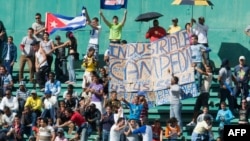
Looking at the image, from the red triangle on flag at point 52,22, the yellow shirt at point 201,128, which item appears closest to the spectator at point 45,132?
the yellow shirt at point 201,128

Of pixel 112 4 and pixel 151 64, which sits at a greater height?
pixel 112 4

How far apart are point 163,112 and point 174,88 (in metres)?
1.48

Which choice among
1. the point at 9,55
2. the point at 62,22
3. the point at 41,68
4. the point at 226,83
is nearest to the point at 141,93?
the point at 226,83

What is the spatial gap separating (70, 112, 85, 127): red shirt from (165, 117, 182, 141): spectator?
219 centimetres

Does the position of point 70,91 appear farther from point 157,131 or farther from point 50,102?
point 157,131

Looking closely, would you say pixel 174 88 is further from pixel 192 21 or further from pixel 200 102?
pixel 192 21

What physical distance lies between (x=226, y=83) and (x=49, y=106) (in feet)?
15.5

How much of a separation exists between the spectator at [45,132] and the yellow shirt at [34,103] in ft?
3.60

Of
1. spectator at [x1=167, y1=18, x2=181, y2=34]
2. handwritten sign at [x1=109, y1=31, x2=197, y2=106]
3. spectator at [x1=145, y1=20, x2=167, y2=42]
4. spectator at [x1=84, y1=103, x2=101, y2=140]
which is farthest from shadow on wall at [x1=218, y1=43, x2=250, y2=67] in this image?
spectator at [x1=84, y1=103, x2=101, y2=140]

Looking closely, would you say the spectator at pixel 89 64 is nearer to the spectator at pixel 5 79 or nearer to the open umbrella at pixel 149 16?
the open umbrella at pixel 149 16

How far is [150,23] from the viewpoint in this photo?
24.5m

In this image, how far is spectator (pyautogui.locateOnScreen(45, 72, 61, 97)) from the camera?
2154cm

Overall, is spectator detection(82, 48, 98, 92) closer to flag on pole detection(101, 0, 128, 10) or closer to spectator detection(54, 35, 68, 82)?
spectator detection(54, 35, 68, 82)

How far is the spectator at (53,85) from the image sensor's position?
2154 cm
